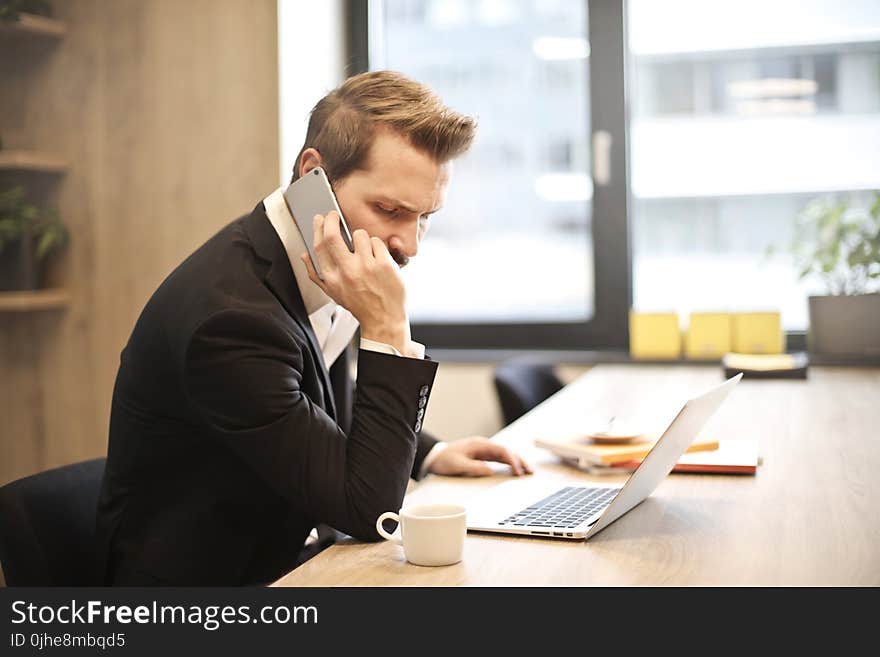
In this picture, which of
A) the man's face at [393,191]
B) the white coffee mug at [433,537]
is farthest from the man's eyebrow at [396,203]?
the white coffee mug at [433,537]

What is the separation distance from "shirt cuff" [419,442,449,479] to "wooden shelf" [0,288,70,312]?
1.95 meters

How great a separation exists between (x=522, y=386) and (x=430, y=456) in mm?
1158

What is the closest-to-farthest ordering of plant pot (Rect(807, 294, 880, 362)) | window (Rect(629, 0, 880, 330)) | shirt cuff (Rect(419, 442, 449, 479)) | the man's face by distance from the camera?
the man's face, shirt cuff (Rect(419, 442, 449, 479)), plant pot (Rect(807, 294, 880, 362)), window (Rect(629, 0, 880, 330))

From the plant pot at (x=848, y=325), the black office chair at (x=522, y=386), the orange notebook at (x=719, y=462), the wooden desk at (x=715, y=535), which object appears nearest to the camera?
the wooden desk at (x=715, y=535)

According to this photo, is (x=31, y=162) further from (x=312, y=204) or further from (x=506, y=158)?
(x=312, y=204)

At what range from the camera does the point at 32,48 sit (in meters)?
3.35

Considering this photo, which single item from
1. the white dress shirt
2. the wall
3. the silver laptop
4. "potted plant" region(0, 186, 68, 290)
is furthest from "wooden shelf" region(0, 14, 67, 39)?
the silver laptop

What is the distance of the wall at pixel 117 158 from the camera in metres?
3.20

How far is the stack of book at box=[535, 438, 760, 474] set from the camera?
1.56m

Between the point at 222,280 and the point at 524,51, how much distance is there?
2.43 m

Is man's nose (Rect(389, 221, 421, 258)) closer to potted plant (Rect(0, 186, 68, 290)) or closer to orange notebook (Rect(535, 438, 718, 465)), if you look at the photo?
orange notebook (Rect(535, 438, 718, 465))

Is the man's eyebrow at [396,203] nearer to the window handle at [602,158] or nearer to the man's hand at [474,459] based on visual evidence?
the man's hand at [474,459]

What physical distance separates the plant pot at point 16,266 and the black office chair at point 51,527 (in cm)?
186

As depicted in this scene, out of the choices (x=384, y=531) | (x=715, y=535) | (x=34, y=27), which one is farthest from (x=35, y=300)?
(x=715, y=535)
